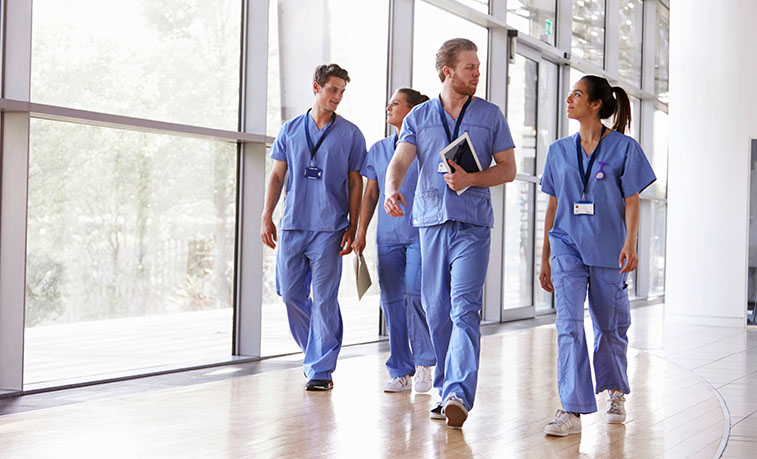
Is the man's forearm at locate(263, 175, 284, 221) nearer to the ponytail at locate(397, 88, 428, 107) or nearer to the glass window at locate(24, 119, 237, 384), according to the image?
the ponytail at locate(397, 88, 428, 107)

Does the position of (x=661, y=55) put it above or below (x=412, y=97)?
above

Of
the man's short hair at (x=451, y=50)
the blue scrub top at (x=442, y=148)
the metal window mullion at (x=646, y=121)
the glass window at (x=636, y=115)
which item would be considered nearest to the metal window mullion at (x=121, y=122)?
the blue scrub top at (x=442, y=148)

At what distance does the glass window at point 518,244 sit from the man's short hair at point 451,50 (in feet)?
17.4

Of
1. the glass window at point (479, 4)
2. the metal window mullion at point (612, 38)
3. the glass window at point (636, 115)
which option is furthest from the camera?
the glass window at point (636, 115)

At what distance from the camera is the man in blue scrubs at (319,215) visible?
13.6ft

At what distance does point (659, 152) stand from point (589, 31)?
3522 millimetres

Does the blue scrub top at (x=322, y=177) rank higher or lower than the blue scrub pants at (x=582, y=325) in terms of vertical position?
higher

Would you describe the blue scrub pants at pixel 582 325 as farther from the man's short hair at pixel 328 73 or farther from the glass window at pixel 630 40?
the glass window at pixel 630 40

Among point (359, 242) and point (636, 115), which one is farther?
point (636, 115)

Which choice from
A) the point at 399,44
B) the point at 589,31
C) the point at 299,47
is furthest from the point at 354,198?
the point at 589,31

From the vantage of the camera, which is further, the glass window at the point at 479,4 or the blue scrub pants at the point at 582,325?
the glass window at the point at 479,4

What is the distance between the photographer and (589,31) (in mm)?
10570

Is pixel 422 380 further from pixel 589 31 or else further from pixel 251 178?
pixel 589 31

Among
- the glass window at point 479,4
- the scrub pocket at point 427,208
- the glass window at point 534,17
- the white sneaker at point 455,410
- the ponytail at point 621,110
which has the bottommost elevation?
the white sneaker at point 455,410
